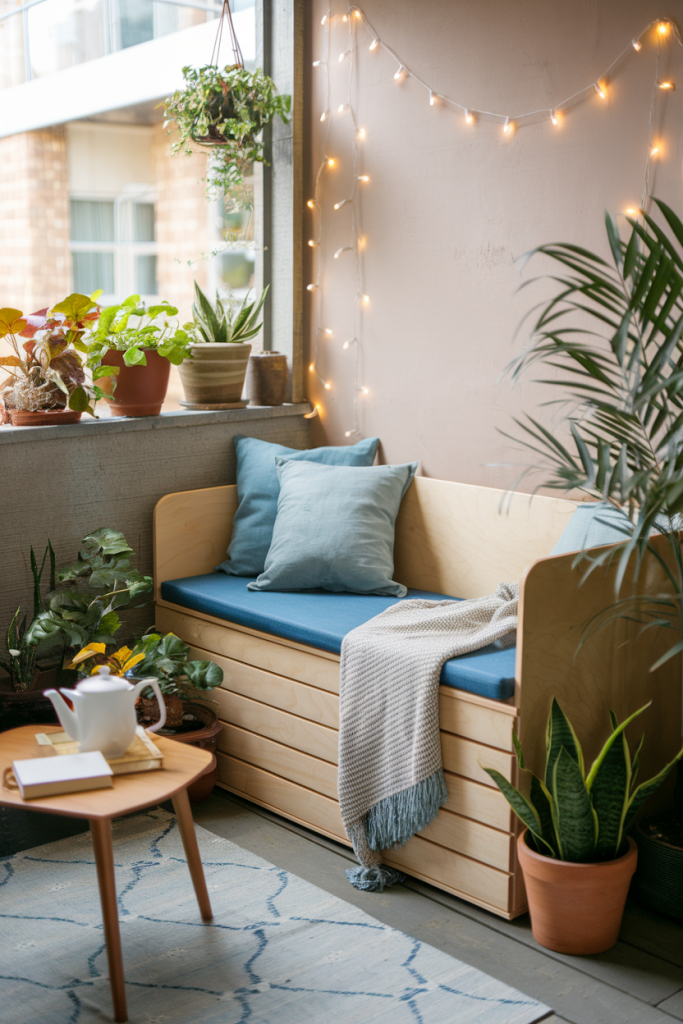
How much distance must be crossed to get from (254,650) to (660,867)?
3.87 feet

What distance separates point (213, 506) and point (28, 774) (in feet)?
4.85

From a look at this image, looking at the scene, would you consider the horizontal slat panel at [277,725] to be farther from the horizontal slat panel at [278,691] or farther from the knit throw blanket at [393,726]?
the knit throw blanket at [393,726]

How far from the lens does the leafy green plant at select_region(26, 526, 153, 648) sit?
2633mm

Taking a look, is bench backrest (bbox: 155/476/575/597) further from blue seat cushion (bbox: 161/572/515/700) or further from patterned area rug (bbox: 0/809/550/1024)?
patterned area rug (bbox: 0/809/550/1024)

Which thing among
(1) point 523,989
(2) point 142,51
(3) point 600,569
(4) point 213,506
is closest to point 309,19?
(2) point 142,51

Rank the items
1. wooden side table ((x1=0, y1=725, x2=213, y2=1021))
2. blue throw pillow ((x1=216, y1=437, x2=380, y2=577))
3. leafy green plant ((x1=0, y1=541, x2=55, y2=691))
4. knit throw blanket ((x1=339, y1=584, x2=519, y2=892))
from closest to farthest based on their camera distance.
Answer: wooden side table ((x1=0, y1=725, x2=213, y2=1021)) → knit throw blanket ((x1=339, y1=584, x2=519, y2=892)) → leafy green plant ((x1=0, y1=541, x2=55, y2=691)) → blue throw pillow ((x1=216, y1=437, x2=380, y2=577))

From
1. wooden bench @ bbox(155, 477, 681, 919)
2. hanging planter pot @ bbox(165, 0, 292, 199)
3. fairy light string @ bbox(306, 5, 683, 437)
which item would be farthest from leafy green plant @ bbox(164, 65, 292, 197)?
wooden bench @ bbox(155, 477, 681, 919)

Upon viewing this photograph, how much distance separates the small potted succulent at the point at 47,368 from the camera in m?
2.82

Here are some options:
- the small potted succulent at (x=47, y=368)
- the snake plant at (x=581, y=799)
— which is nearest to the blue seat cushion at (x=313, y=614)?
the snake plant at (x=581, y=799)

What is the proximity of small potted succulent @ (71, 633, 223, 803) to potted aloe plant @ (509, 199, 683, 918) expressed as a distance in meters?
1.08

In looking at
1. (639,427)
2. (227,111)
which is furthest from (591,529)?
(227,111)

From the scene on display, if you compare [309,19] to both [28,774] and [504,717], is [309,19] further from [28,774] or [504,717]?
[28,774]

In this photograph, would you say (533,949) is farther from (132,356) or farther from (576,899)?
(132,356)

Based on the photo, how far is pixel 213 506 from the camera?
3.19 meters
